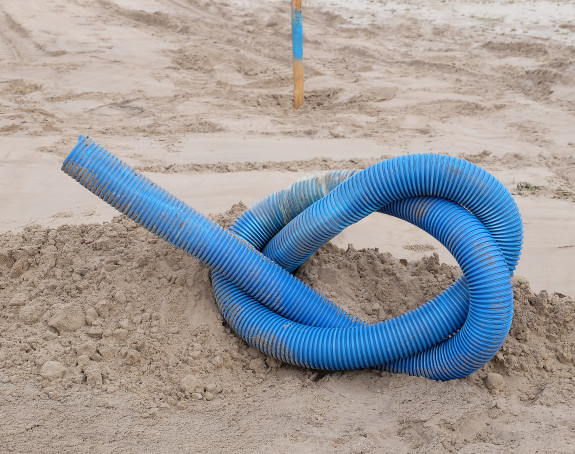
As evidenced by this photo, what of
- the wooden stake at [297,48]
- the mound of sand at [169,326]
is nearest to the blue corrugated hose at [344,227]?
the mound of sand at [169,326]

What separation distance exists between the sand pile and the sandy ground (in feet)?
0.04

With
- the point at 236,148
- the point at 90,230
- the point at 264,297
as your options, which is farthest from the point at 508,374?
the point at 236,148

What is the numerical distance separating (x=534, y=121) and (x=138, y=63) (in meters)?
6.27

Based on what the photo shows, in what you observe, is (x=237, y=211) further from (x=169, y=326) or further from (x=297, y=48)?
(x=297, y=48)

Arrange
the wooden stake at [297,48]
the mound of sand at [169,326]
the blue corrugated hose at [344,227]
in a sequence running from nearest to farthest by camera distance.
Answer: the blue corrugated hose at [344,227]
the mound of sand at [169,326]
the wooden stake at [297,48]

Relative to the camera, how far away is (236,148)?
6.64 m

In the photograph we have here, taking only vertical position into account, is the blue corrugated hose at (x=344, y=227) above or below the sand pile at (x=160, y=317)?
above

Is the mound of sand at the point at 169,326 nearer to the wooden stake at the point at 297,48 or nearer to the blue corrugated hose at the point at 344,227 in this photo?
the blue corrugated hose at the point at 344,227

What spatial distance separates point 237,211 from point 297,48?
4.25m

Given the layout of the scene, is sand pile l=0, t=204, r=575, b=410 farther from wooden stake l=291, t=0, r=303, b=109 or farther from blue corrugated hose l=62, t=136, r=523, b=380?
wooden stake l=291, t=0, r=303, b=109

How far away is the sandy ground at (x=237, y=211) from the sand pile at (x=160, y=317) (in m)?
0.01

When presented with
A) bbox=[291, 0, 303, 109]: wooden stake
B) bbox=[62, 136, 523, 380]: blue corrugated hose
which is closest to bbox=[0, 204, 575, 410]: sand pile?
bbox=[62, 136, 523, 380]: blue corrugated hose

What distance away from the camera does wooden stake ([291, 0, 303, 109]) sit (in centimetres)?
786

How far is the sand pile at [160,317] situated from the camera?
9.89 feet
